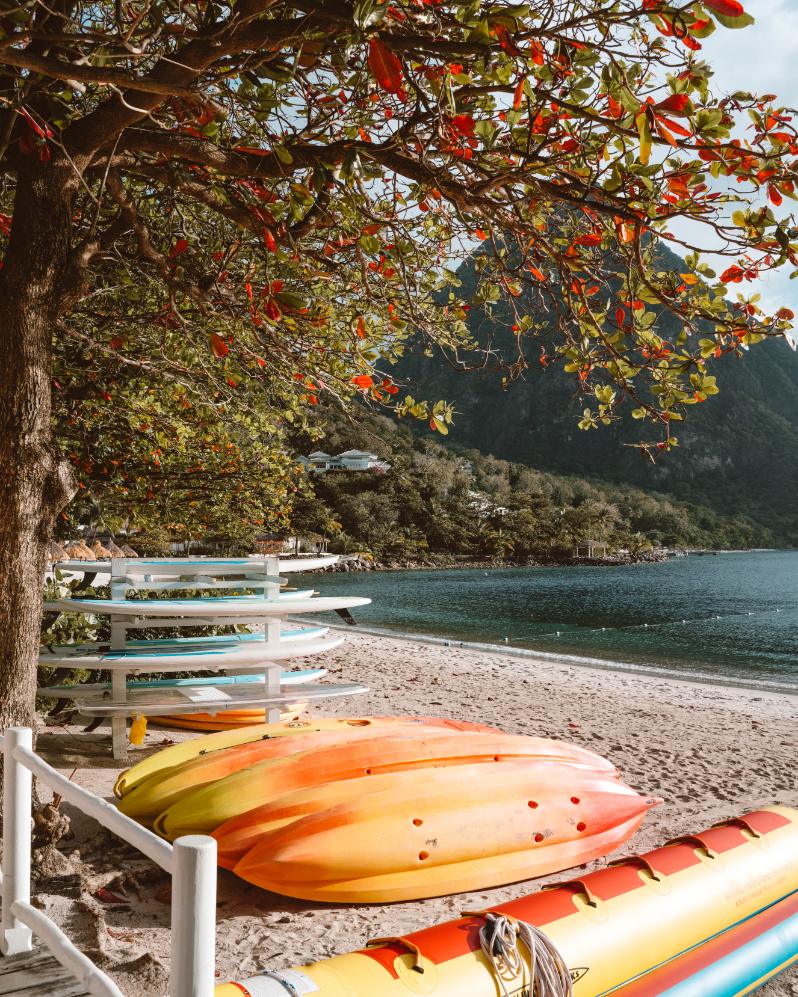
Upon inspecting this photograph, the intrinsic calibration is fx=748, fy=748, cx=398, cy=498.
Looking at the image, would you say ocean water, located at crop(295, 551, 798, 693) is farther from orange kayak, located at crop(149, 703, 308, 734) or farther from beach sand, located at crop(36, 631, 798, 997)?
orange kayak, located at crop(149, 703, 308, 734)

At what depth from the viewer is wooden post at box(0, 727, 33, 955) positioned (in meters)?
2.65

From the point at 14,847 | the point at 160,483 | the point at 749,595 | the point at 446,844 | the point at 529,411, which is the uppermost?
the point at 529,411

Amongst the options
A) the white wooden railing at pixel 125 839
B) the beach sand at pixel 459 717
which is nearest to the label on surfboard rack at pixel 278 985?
the white wooden railing at pixel 125 839

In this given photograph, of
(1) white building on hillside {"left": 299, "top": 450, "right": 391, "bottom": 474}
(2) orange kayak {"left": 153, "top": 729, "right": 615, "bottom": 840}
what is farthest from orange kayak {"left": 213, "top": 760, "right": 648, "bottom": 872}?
(1) white building on hillside {"left": 299, "top": 450, "right": 391, "bottom": 474}

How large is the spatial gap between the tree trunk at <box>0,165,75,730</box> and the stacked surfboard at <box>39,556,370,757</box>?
2.17 meters

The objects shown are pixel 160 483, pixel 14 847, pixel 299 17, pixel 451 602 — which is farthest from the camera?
pixel 451 602

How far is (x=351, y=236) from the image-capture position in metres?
4.78

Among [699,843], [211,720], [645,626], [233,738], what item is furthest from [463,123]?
[645,626]

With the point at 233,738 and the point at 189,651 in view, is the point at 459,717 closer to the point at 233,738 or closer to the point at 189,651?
the point at 189,651

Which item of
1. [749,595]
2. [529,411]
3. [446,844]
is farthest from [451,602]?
[529,411]

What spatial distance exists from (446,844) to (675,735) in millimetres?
5741

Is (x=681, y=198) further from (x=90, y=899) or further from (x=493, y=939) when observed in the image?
(x=90, y=899)

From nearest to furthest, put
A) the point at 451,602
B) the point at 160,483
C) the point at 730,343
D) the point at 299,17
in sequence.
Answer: the point at 299,17, the point at 730,343, the point at 160,483, the point at 451,602

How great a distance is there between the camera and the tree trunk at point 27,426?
12.4ft
